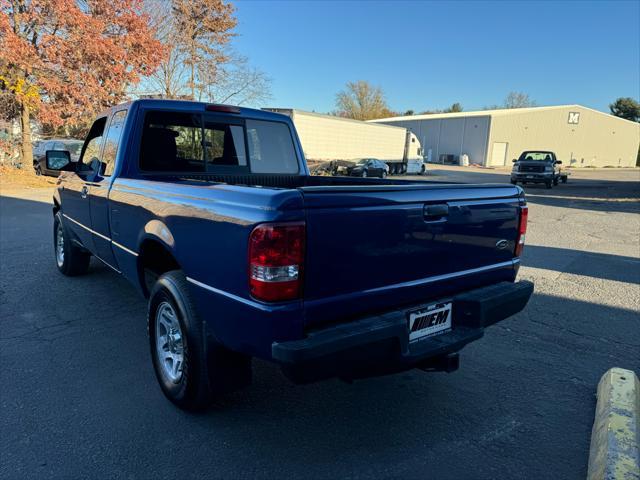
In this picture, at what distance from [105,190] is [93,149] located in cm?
121

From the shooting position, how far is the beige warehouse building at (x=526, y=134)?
54.2 m

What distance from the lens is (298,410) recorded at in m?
3.04

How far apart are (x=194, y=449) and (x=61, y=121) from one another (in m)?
18.0

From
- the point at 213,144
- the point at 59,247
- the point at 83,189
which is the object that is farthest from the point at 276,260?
the point at 59,247

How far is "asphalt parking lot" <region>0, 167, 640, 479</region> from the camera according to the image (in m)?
2.50

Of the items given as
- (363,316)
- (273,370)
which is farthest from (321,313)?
(273,370)

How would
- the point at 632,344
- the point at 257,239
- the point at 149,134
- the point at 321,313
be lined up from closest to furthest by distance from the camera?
the point at 257,239, the point at 321,313, the point at 149,134, the point at 632,344

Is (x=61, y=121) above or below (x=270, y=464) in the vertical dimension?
above

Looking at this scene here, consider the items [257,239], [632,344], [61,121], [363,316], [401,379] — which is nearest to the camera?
[257,239]

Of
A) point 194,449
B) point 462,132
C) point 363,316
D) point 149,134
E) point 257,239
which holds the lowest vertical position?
point 194,449

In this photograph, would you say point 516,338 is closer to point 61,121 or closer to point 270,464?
point 270,464

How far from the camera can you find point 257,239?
84.0 inches

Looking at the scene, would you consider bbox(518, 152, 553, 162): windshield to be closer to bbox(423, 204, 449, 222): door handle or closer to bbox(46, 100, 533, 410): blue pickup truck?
bbox(46, 100, 533, 410): blue pickup truck

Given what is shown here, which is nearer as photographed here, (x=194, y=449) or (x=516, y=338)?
(x=194, y=449)
